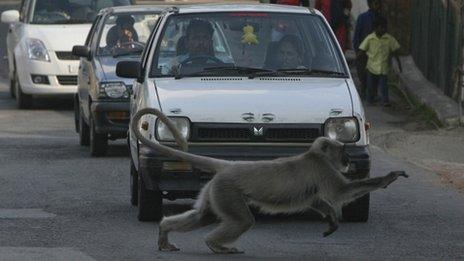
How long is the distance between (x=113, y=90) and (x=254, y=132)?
5.76 m

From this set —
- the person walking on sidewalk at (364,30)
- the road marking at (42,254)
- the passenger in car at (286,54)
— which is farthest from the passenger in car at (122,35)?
the road marking at (42,254)

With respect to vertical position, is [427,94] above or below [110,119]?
below

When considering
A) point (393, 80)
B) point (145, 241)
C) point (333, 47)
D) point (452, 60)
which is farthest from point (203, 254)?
point (393, 80)

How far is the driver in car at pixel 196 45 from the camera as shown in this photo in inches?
493

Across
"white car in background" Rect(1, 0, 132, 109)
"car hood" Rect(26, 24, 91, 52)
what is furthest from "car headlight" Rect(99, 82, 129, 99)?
"car hood" Rect(26, 24, 91, 52)

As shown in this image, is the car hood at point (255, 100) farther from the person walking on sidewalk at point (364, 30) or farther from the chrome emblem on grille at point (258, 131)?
the person walking on sidewalk at point (364, 30)

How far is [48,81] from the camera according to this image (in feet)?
75.8

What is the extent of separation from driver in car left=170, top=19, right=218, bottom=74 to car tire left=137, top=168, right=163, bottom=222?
1.40 metres

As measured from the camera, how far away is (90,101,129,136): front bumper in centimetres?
1658

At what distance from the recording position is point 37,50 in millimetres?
23094

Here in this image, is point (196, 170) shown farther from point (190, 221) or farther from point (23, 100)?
point (23, 100)

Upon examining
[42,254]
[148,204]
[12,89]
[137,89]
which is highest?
[137,89]

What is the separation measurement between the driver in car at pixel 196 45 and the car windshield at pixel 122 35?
17.7 ft

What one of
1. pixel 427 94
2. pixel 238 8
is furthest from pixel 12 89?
pixel 238 8
